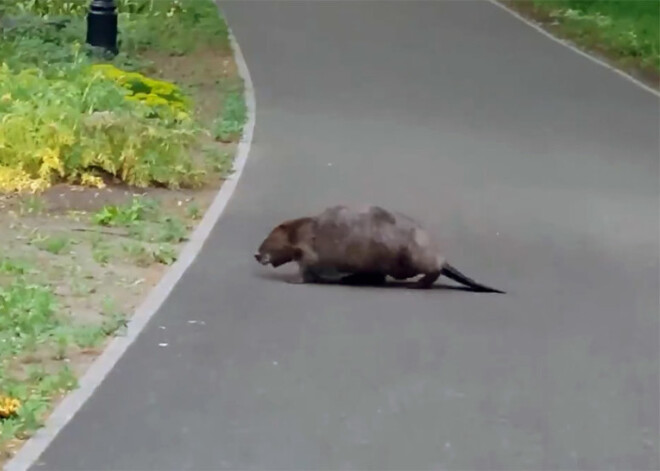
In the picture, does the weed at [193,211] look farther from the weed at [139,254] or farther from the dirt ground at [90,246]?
the weed at [139,254]

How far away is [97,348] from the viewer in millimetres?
7387

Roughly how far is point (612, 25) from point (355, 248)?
15071 mm

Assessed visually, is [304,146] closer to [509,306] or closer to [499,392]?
[509,306]

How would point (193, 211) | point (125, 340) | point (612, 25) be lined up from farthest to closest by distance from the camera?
point (612, 25) < point (193, 211) < point (125, 340)

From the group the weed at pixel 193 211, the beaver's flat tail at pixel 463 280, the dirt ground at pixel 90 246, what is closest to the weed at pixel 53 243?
the dirt ground at pixel 90 246

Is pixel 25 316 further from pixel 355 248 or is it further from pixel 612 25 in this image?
pixel 612 25

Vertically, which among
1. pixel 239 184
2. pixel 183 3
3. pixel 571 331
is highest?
pixel 571 331

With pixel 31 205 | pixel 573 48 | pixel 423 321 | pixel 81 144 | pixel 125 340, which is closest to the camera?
pixel 125 340

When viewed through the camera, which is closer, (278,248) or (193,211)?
(278,248)

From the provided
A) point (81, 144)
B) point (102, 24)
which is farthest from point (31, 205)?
point (102, 24)

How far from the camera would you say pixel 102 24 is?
16.2 metres

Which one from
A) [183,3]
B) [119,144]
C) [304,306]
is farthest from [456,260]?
[183,3]

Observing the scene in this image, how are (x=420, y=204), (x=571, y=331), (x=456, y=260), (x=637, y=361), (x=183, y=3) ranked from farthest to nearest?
(x=183, y=3) < (x=420, y=204) < (x=456, y=260) < (x=571, y=331) < (x=637, y=361)

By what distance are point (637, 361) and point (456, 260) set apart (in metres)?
2.30
